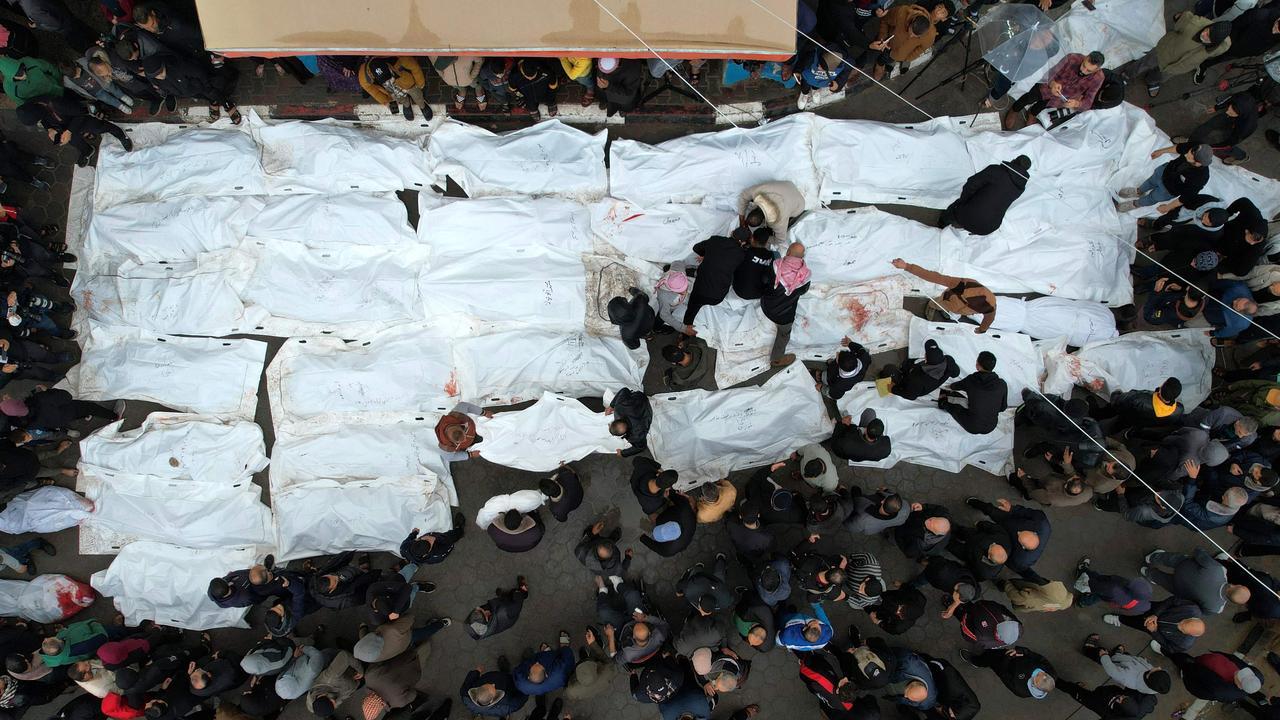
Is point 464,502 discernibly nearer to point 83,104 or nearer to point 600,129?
point 600,129

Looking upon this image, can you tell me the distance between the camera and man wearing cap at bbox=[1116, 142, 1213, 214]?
6.36 metres

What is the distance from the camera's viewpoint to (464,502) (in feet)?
22.8

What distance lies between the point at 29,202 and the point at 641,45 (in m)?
7.53

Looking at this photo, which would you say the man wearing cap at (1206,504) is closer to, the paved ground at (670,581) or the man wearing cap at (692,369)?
the paved ground at (670,581)

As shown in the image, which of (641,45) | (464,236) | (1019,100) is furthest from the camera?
(1019,100)

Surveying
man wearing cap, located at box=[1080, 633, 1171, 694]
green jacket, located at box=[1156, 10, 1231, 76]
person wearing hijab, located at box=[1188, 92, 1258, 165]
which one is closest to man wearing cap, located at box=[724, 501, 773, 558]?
man wearing cap, located at box=[1080, 633, 1171, 694]

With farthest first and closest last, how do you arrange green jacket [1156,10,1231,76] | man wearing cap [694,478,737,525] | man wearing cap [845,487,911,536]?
green jacket [1156,10,1231,76]
man wearing cap [845,487,911,536]
man wearing cap [694,478,737,525]

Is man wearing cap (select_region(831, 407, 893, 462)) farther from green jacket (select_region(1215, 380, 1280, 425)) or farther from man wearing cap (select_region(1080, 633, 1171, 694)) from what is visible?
green jacket (select_region(1215, 380, 1280, 425))

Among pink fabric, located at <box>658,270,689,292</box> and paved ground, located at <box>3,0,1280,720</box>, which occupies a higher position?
pink fabric, located at <box>658,270,689,292</box>

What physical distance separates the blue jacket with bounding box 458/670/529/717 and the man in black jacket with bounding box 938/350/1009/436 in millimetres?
5449

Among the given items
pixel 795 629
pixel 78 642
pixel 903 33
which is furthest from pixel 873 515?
pixel 78 642

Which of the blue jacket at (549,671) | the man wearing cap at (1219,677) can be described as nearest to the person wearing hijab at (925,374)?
the man wearing cap at (1219,677)

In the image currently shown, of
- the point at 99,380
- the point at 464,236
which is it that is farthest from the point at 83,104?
the point at 464,236

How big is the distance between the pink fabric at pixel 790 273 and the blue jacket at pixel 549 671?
4.42 m
